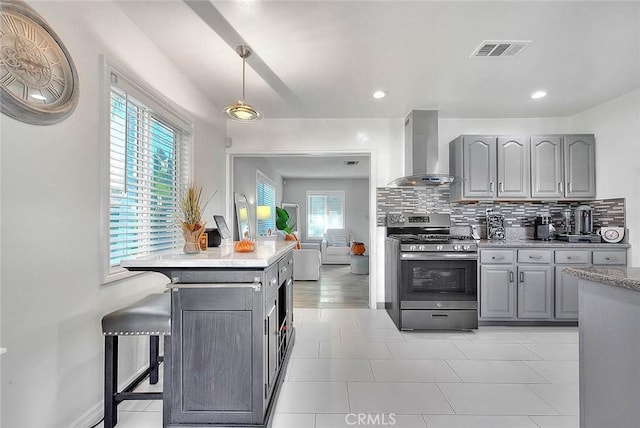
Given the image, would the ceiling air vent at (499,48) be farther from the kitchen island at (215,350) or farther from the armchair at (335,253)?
the armchair at (335,253)

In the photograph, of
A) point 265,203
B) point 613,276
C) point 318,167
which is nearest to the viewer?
point 613,276

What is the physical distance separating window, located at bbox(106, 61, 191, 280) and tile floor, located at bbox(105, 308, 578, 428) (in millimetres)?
1145

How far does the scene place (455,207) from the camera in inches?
158

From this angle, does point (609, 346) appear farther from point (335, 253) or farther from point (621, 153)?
point (335, 253)

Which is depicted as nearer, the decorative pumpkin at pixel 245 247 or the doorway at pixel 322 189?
the decorative pumpkin at pixel 245 247

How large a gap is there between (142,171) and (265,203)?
4.46 metres

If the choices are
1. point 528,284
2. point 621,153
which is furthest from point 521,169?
point 528,284

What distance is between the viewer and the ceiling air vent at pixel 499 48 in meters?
2.28

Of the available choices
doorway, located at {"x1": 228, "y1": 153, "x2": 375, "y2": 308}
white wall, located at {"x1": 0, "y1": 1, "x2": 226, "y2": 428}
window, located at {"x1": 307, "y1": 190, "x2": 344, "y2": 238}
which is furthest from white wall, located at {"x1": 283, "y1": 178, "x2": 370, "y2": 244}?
white wall, located at {"x1": 0, "y1": 1, "x2": 226, "y2": 428}

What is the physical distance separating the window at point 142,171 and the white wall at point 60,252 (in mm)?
177

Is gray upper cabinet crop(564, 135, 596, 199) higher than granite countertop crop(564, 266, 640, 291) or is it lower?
higher

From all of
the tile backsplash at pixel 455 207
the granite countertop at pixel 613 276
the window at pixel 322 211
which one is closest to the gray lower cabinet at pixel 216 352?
the granite countertop at pixel 613 276

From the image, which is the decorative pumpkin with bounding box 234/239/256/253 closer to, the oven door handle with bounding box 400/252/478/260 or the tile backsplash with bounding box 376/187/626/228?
the oven door handle with bounding box 400/252/478/260

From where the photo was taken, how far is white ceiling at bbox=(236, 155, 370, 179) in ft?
21.5
